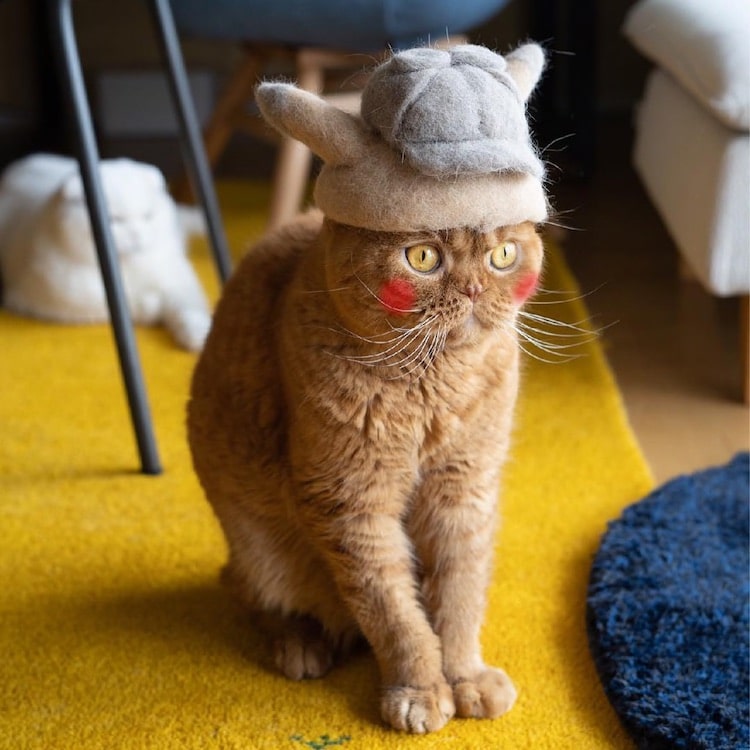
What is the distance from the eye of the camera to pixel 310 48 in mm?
2057

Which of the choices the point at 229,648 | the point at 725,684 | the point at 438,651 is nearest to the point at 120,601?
the point at 229,648

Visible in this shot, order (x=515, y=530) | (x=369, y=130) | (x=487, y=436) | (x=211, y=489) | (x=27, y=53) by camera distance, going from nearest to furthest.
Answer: (x=369, y=130) → (x=487, y=436) → (x=211, y=489) → (x=515, y=530) → (x=27, y=53)

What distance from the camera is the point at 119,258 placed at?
199 cm

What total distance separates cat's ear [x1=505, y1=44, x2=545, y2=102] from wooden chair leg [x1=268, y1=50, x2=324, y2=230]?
1220 millimetres

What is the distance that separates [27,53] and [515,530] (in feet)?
7.83

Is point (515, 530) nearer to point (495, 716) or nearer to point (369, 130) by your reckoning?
point (495, 716)

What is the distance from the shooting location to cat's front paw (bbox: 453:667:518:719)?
1013 mm

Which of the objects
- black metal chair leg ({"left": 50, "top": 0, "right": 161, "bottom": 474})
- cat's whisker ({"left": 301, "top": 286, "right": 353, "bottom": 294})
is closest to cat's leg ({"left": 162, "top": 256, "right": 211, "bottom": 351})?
black metal chair leg ({"left": 50, "top": 0, "right": 161, "bottom": 474})

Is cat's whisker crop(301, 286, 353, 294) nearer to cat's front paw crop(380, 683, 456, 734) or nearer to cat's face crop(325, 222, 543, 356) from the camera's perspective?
cat's face crop(325, 222, 543, 356)

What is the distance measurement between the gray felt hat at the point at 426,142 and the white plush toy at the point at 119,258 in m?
1.16

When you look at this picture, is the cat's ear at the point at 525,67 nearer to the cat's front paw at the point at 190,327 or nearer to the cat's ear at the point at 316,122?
the cat's ear at the point at 316,122

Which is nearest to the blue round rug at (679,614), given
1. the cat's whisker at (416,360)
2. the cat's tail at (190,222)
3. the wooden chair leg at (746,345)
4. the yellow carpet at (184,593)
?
the yellow carpet at (184,593)

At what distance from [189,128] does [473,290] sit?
90cm

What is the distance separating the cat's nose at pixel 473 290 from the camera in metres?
0.83
